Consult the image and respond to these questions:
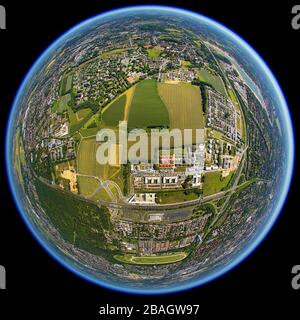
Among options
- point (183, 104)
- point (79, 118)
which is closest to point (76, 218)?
point (79, 118)

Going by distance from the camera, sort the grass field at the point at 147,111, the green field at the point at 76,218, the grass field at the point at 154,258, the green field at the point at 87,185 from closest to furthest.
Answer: the grass field at the point at 147,111
the green field at the point at 87,185
the green field at the point at 76,218
the grass field at the point at 154,258

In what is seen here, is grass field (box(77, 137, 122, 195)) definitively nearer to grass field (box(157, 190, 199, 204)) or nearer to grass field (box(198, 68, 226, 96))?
grass field (box(157, 190, 199, 204))

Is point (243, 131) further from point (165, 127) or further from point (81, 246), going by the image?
point (81, 246)

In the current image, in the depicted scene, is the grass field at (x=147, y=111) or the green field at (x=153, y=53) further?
the green field at (x=153, y=53)

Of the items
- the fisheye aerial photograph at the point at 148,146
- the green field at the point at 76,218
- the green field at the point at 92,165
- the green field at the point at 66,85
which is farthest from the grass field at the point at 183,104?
the green field at the point at 76,218

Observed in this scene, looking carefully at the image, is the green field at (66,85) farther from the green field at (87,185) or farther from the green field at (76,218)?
the green field at (76,218)

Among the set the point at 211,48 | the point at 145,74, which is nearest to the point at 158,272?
the point at 145,74
